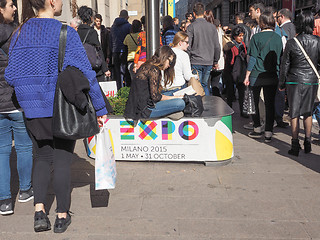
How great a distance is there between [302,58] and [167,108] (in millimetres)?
1863

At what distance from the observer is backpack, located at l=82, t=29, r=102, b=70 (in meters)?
6.20

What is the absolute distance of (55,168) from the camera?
3117 mm

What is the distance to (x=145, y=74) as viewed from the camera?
189 inches

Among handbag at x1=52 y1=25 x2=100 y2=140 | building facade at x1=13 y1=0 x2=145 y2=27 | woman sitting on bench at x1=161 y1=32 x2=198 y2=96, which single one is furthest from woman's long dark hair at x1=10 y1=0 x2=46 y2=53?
building facade at x1=13 y1=0 x2=145 y2=27

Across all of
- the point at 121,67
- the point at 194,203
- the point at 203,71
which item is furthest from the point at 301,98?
the point at 121,67

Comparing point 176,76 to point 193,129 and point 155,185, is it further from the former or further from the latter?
point 155,185

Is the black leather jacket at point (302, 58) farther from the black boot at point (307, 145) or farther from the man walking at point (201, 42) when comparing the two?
the man walking at point (201, 42)

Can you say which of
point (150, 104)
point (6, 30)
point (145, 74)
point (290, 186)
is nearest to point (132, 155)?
point (150, 104)

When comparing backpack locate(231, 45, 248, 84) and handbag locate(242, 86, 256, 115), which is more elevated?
backpack locate(231, 45, 248, 84)

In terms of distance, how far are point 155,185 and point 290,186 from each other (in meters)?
1.39

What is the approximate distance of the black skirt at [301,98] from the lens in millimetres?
5207

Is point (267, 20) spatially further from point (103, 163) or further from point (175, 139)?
point (103, 163)

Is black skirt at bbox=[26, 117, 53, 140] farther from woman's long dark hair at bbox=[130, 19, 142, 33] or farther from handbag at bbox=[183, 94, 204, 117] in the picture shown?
woman's long dark hair at bbox=[130, 19, 142, 33]

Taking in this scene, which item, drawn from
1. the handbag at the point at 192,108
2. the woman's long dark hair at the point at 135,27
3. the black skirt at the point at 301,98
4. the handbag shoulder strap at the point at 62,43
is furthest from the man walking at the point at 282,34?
the handbag shoulder strap at the point at 62,43
